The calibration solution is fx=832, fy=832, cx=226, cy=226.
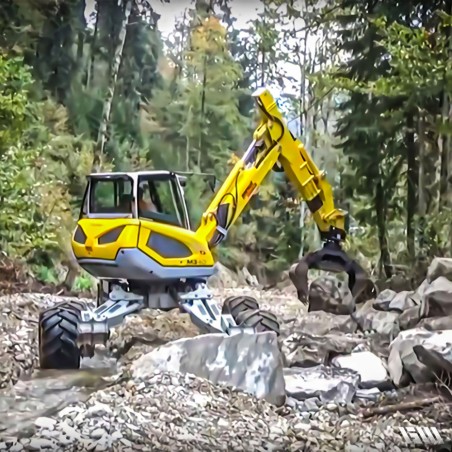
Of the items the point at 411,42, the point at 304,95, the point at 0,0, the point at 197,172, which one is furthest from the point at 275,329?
the point at 0,0

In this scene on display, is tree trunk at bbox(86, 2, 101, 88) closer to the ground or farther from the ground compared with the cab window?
farther from the ground

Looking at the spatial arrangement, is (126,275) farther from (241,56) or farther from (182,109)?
(241,56)

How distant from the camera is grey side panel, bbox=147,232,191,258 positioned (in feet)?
6.31

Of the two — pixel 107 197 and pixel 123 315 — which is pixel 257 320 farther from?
pixel 107 197

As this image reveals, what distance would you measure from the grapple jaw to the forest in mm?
29

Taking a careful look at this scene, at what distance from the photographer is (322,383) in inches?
76.0

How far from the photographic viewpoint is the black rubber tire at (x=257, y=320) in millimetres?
1973

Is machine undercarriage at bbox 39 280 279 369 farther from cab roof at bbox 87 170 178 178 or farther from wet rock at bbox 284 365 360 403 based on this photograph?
cab roof at bbox 87 170 178 178

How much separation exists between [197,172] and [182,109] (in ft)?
0.51

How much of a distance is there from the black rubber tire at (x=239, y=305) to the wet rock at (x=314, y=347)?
0.40 feet

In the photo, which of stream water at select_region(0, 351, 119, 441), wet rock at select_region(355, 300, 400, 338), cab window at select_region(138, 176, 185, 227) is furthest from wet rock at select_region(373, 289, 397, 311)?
stream water at select_region(0, 351, 119, 441)

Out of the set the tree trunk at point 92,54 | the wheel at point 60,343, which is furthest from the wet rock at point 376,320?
the tree trunk at point 92,54

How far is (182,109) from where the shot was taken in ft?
6.57

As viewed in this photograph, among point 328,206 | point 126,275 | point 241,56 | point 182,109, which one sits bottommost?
point 126,275
